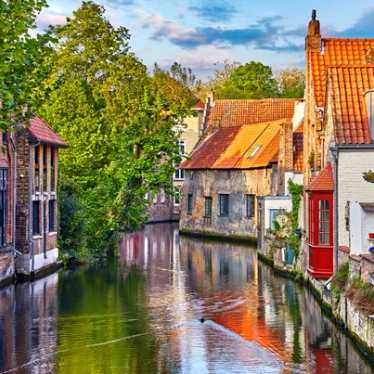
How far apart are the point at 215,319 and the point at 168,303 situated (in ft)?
10.4

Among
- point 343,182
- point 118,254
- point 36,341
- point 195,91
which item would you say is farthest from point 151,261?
point 195,91

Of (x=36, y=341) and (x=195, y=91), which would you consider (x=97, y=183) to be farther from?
(x=195, y=91)

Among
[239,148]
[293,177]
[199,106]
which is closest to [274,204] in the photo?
[293,177]

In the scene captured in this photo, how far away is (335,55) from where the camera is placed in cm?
3503

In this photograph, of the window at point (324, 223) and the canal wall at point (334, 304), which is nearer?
the canal wall at point (334, 304)

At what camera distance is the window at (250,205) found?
5239 centimetres

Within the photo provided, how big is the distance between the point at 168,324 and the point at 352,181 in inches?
265

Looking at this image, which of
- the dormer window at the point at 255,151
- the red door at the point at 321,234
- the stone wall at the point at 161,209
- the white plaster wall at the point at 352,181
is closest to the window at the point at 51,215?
the red door at the point at 321,234

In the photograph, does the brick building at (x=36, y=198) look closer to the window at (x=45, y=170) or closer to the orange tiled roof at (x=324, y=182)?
the window at (x=45, y=170)

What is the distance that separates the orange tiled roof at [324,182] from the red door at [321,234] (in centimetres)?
20

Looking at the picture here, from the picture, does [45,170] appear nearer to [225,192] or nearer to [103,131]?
[103,131]

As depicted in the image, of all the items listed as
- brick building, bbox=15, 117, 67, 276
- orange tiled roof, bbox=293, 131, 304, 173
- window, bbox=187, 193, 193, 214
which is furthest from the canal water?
window, bbox=187, 193, 193, 214

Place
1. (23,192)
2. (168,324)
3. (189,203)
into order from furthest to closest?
(189,203), (23,192), (168,324)

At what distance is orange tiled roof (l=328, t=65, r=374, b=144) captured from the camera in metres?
26.8
